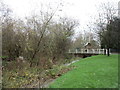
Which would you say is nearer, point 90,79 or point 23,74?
point 90,79

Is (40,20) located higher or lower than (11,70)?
higher

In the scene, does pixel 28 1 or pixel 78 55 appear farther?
pixel 78 55

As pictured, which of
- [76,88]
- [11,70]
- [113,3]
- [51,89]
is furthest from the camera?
[113,3]

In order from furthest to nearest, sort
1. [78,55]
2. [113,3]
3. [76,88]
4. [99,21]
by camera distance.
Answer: [78,55], [99,21], [113,3], [76,88]

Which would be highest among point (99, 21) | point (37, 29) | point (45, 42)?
point (99, 21)

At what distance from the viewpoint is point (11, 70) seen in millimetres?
7105

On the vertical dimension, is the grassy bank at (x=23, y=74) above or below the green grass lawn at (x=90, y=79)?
below

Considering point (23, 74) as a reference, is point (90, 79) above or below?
above

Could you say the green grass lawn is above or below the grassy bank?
above

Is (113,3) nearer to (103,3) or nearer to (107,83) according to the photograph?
(103,3)

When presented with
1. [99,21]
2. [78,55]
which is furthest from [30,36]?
[78,55]

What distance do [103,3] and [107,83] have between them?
12.9 m

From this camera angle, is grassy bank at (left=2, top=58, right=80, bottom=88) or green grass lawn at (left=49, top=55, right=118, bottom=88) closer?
green grass lawn at (left=49, top=55, right=118, bottom=88)

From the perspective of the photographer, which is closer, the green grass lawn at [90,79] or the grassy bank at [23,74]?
the green grass lawn at [90,79]
